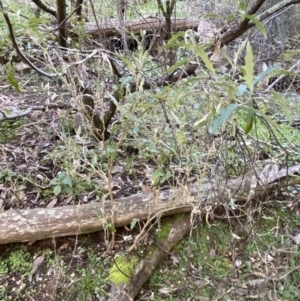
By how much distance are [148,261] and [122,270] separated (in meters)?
0.13

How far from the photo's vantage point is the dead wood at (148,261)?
140 centimetres

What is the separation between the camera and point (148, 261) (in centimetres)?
151

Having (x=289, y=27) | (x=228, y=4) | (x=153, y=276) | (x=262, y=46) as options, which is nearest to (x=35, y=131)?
(x=153, y=276)

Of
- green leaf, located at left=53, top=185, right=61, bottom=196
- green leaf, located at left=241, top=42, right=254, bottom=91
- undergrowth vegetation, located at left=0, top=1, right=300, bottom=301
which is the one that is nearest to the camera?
green leaf, located at left=241, top=42, right=254, bottom=91

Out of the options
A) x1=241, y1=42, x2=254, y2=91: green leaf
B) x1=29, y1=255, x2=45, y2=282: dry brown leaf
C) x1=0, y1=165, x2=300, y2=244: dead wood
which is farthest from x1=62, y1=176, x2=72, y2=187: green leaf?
x1=241, y1=42, x2=254, y2=91: green leaf

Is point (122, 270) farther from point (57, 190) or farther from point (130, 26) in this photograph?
point (130, 26)

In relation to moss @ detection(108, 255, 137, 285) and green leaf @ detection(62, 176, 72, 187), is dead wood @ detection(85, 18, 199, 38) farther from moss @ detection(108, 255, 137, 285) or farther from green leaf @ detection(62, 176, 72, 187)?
moss @ detection(108, 255, 137, 285)

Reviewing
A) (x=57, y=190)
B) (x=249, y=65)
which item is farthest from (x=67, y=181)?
(x=249, y=65)

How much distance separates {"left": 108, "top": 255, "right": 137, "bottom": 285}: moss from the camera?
142cm

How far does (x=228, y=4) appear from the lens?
12.4 feet

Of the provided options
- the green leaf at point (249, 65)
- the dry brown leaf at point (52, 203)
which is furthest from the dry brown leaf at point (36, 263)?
the green leaf at point (249, 65)

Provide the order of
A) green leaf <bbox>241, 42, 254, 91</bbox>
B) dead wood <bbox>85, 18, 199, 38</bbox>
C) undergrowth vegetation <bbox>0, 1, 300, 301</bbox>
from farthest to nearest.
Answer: dead wood <bbox>85, 18, 199, 38</bbox>, undergrowth vegetation <bbox>0, 1, 300, 301</bbox>, green leaf <bbox>241, 42, 254, 91</bbox>

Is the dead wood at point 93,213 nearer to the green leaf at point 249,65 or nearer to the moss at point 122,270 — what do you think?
the moss at point 122,270


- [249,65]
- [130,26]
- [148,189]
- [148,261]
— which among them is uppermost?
[249,65]
